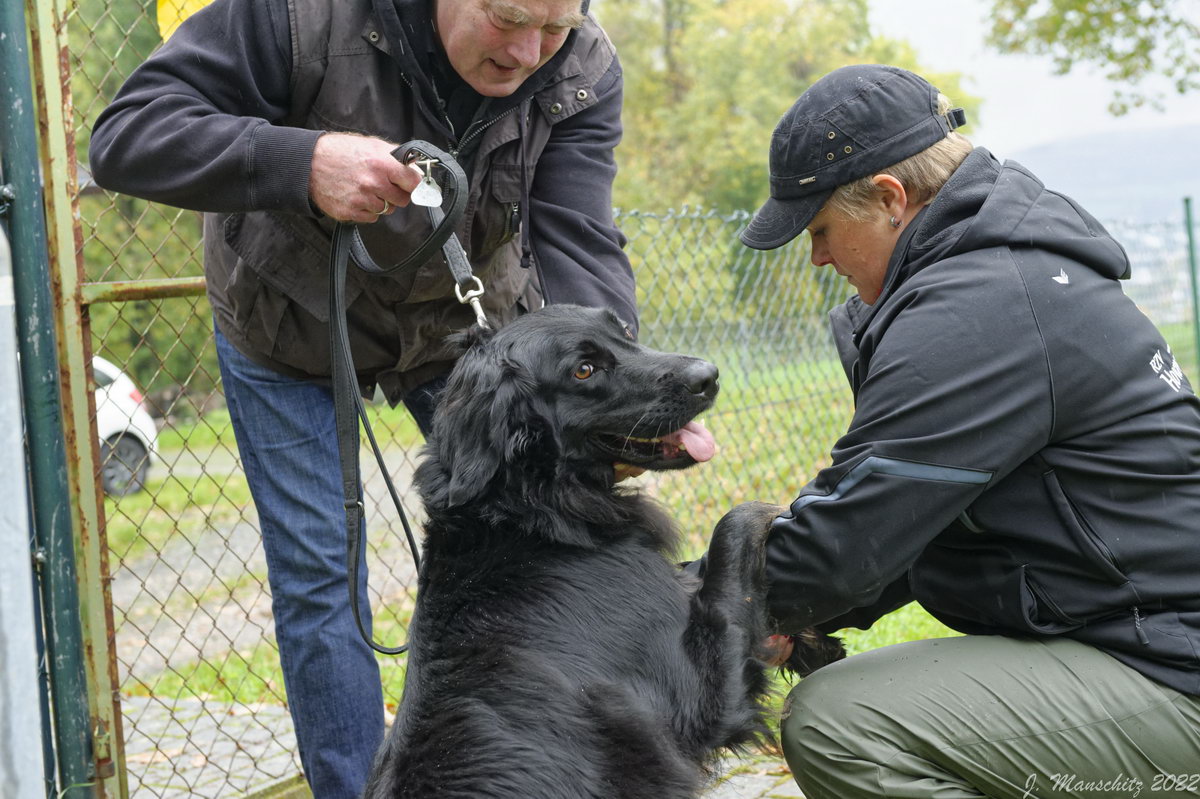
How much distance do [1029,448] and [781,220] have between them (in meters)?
0.83

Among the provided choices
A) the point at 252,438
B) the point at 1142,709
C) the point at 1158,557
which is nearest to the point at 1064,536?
the point at 1158,557

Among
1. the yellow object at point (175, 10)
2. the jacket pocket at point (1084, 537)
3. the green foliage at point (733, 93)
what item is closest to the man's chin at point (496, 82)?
the yellow object at point (175, 10)

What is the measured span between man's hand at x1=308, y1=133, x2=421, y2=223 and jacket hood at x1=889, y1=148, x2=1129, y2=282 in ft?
3.86

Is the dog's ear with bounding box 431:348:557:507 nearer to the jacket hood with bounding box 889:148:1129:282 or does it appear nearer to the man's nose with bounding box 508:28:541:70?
the man's nose with bounding box 508:28:541:70

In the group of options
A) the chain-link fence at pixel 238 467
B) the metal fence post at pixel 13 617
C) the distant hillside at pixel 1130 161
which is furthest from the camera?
the distant hillside at pixel 1130 161

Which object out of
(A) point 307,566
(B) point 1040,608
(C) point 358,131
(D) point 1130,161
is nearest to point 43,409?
(A) point 307,566

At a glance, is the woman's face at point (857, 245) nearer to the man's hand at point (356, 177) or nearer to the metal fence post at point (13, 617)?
the man's hand at point (356, 177)

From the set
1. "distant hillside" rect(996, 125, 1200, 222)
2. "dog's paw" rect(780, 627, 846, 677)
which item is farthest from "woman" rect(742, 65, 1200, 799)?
"distant hillside" rect(996, 125, 1200, 222)

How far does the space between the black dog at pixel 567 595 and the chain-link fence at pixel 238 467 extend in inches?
52.2

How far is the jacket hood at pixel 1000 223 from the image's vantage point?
2381mm

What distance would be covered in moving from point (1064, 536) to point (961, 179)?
0.84 meters

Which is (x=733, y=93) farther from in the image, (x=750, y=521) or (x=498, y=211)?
(x=750, y=521)

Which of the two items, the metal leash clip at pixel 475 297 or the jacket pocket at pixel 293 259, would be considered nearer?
the metal leash clip at pixel 475 297

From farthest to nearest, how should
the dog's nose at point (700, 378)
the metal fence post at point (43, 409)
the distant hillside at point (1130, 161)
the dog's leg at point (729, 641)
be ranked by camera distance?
the distant hillside at point (1130, 161) → the metal fence post at point (43, 409) → the dog's nose at point (700, 378) → the dog's leg at point (729, 641)
